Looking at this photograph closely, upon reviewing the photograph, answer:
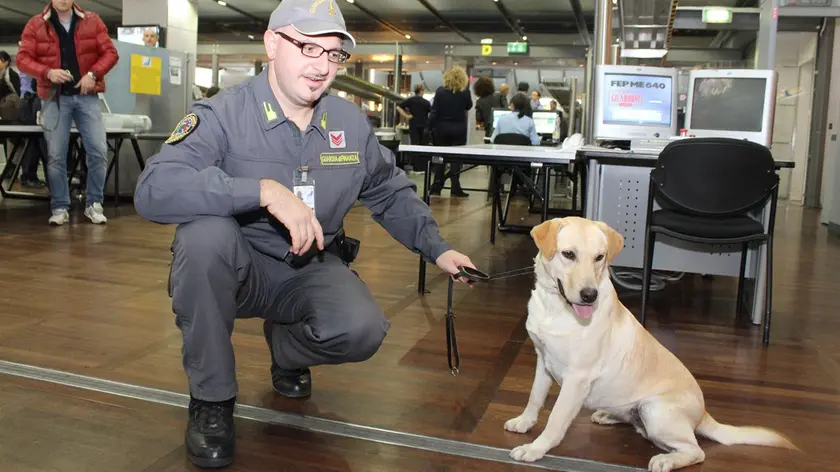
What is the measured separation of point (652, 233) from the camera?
3139 mm

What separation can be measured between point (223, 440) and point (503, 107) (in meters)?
10.6

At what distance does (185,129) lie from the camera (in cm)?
167

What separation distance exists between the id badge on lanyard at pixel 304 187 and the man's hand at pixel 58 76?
391 centimetres

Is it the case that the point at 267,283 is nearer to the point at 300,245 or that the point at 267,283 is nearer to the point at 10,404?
the point at 300,245

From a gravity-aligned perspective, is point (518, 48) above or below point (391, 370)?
above

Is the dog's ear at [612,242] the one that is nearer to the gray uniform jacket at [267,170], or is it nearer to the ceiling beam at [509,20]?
the gray uniform jacket at [267,170]

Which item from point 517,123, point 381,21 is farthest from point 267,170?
point 381,21

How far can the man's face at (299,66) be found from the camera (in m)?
1.73

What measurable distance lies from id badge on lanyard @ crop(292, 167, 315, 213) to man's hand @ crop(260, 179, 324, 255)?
177 millimetres

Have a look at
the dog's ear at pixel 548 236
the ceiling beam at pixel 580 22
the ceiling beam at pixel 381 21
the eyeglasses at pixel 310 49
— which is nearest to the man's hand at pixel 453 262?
the dog's ear at pixel 548 236

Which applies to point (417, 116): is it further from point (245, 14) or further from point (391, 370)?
point (391, 370)

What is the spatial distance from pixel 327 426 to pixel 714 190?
198 cm

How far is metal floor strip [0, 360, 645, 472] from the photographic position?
175 centimetres

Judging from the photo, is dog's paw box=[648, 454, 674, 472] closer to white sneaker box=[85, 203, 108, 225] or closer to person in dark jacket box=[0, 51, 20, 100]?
white sneaker box=[85, 203, 108, 225]
